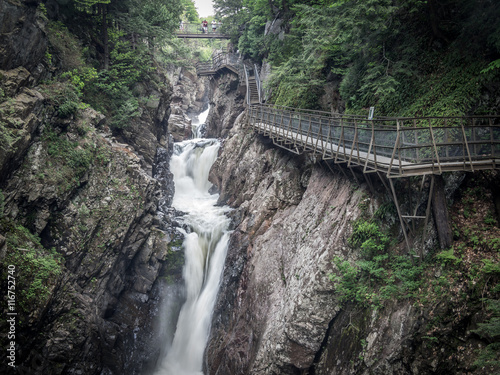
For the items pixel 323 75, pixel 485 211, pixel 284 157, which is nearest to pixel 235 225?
pixel 284 157

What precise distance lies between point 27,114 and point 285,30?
19.9 meters

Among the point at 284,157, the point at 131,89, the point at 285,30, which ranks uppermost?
the point at 285,30

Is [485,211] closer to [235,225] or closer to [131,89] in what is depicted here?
[235,225]

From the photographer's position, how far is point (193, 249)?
1698 cm

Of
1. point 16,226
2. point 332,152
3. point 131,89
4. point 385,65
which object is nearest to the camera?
point 16,226

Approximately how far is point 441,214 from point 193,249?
12.9m

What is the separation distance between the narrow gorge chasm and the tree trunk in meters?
0.05

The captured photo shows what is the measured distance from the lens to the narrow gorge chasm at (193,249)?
7.16 metres

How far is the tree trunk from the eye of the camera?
23.9 feet

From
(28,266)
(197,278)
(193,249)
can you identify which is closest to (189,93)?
(193,249)

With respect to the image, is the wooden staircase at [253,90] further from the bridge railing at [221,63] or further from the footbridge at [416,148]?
the footbridge at [416,148]

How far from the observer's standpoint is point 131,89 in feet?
65.6

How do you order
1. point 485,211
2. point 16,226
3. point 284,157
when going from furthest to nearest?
point 284,157 → point 16,226 → point 485,211

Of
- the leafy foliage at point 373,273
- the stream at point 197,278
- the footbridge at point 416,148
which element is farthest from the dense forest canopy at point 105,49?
the leafy foliage at point 373,273
